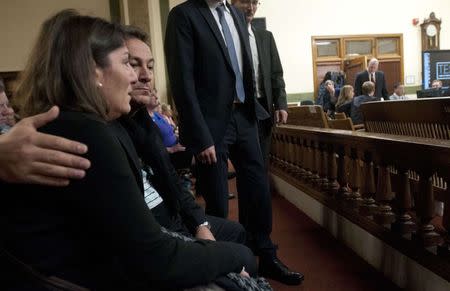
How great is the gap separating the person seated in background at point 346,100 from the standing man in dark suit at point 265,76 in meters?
4.20

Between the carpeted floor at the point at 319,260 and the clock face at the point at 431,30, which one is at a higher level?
the clock face at the point at 431,30

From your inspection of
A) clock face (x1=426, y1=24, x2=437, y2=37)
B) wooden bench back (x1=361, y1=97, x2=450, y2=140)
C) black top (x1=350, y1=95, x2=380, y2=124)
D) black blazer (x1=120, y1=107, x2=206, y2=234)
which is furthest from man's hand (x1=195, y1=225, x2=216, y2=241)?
clock face (x1=426, y1=24, x2=437, y2=37)

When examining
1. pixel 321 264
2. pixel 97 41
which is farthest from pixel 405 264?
pixel 97 41

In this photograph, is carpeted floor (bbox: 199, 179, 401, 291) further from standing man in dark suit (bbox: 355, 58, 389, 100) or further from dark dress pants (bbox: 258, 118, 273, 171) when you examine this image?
standing man in dark suit (bbox: 355, 58, 389, 100)

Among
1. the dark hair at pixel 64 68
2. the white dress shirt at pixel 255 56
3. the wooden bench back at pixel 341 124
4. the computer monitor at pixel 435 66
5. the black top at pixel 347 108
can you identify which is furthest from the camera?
the computer monitor at pixel 435 66

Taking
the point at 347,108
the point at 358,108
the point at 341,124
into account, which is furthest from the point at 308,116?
the point at 347,108

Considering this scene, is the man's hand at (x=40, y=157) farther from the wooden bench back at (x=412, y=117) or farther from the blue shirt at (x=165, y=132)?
the blue shirt at (x=165, y=132)

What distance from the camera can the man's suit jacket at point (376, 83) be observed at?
6.77 m

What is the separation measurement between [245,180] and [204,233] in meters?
0.60

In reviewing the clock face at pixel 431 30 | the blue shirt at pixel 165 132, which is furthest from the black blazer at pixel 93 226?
the clock face at pixel 431 30

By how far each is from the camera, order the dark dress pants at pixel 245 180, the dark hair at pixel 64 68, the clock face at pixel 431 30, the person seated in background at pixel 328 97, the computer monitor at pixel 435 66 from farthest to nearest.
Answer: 1. the clock face at pixel 431 30
2. the person seated in background at pixel 328 97
3. the computer monitor at pixel 435 66
4. the dark dress pants at pixel 245 180
5. the dark hair at pixel 64 68

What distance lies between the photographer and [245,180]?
1.92m

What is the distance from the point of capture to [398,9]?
9703 mm

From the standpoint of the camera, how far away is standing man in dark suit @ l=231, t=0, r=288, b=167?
6.72 feet
